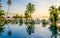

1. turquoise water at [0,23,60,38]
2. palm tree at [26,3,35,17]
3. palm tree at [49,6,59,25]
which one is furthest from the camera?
palm tree at [26,3,35,17]

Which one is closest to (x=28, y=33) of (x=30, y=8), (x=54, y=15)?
(x=54, y=15)

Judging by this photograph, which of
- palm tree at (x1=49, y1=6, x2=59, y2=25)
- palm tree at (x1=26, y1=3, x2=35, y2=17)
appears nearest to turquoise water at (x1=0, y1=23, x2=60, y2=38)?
palm tree at (x1=49, y1=6, x2=59, y2=25)

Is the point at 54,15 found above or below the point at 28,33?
above

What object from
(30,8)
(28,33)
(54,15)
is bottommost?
(28,33)

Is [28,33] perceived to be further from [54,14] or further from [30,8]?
[30,8]

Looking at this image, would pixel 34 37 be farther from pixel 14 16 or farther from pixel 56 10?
pixel 14 16

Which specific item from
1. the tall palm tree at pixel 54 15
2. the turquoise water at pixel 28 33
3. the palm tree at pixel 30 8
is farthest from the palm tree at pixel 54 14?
the palm tree at pixel 30 8

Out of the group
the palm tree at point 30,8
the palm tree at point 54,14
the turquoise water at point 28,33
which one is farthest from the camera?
the palm tree at point 30,8

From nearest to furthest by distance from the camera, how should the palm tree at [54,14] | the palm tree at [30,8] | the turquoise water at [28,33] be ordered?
the turquoise water at [28,33] < the palm tree at [54,14] < the palm tree at [30,8]

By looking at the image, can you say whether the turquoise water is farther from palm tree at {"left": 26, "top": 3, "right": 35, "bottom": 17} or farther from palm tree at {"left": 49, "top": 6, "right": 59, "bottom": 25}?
palm tree at {"left": 26, "top": 3, "right": 35, "bottom": 17}

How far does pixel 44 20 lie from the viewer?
71.7 ft

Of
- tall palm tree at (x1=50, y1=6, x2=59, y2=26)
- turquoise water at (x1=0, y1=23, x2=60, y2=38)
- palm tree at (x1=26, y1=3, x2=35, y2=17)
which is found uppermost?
palm tree at (x1=26, y1=3, x2=35, y2=17)

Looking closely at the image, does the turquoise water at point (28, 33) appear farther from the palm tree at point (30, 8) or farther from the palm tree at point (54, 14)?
the palm tree at point (30, 8)

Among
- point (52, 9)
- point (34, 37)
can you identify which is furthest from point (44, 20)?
point (34, 37)
